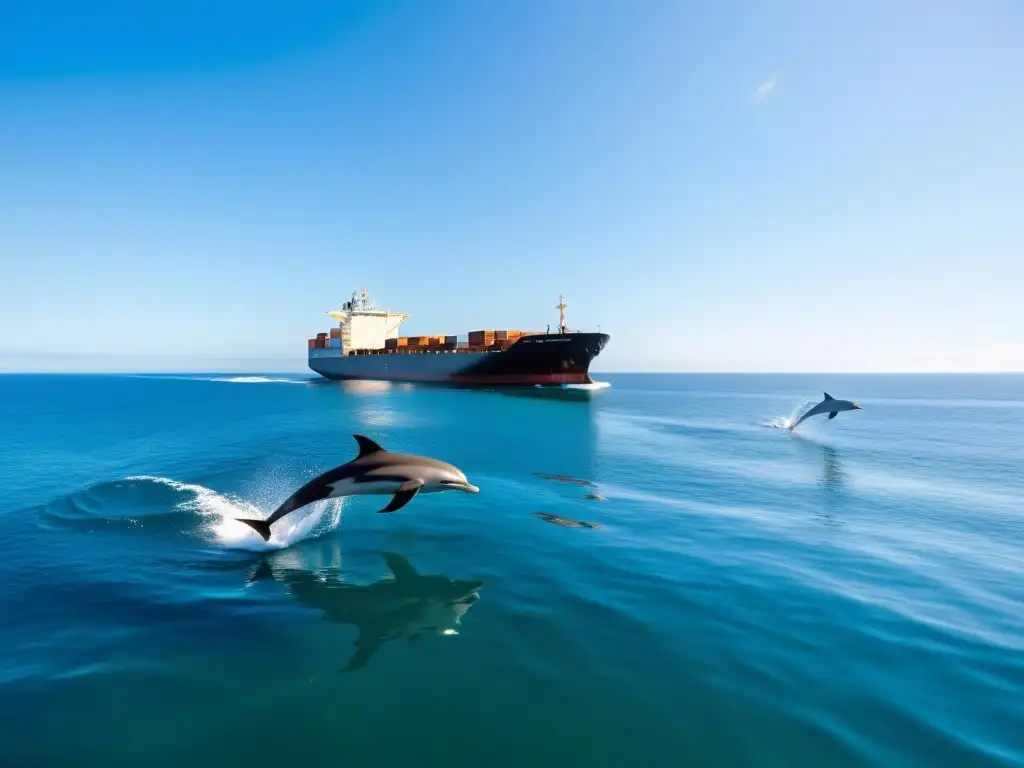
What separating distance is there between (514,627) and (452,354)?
71.4 metres

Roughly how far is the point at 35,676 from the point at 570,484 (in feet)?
50.3

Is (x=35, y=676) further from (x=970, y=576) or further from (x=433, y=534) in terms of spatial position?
(x=970, y=576)

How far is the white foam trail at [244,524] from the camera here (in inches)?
434

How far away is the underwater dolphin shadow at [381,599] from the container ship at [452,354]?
61151mm

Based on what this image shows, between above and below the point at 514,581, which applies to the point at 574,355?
above

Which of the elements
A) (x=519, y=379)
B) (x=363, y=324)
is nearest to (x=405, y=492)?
(x=519, y=379)

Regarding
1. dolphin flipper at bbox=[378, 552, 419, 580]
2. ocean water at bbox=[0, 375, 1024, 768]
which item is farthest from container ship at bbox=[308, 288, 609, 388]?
dolphin flipper at bbox=[378, 552, 419, 580]

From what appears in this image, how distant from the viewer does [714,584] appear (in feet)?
30.1

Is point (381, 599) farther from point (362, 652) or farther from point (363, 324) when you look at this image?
point (363, 324)

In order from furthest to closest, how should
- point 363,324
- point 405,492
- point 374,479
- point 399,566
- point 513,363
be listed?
point 363,324 < point 513,363 < point 399,566 < point 374,479 < point 405,492

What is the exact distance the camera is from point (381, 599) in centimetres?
819

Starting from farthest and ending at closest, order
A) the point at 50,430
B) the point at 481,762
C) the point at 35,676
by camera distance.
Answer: the point at 50,430, the point at 35,676, the point at 481,762

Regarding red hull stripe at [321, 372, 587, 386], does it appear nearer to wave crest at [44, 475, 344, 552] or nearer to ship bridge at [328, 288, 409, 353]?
ship bridge at [328, 288, 409, 353]

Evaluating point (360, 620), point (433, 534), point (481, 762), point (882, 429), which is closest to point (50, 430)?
point (433, 534)
